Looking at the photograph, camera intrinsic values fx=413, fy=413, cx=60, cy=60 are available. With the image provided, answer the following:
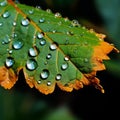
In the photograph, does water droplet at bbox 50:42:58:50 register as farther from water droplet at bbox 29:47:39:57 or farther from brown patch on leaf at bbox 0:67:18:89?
brown patch on leaf at bbox 0:67:18:89

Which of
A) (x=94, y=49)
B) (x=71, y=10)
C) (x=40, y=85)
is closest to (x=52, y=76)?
(x=40, y=85)

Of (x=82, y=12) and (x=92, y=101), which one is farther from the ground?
(x=82, y=12)

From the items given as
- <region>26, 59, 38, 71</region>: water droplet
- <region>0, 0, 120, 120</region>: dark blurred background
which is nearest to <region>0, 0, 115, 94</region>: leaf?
<region>26, 59, 38, 71</region>: water droplet

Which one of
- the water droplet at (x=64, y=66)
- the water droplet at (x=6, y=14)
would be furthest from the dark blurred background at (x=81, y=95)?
the water droplet at (x=64, y=66)

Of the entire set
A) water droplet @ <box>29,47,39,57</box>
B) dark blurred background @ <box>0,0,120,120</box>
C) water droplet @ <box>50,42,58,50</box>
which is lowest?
dark blurred background @ <box>0,0,120,120</box>

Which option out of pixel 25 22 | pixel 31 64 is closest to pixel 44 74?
pixel 31 64

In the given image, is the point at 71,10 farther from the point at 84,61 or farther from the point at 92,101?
the point at 84,61

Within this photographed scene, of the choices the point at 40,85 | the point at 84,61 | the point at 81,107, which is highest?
the point at 84,61
